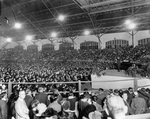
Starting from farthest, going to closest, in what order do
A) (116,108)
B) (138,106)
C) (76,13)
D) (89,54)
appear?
(89,54) < (76,13) < (138,106) < (116,108)

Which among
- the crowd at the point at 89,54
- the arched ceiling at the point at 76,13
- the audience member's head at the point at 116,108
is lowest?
the audience member's head at the point at 116,108

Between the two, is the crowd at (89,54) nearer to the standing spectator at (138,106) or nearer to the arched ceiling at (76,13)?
the arched ceiling at (76,13)

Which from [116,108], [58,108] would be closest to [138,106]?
[58,108]

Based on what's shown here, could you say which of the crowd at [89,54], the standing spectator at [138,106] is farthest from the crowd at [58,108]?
the crowd at [89,54]

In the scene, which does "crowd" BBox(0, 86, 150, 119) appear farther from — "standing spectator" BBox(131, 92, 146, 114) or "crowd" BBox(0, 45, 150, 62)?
"crowd" BBox(0, 45, 150, 62)

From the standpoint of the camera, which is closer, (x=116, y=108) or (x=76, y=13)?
(x=116, y=108)

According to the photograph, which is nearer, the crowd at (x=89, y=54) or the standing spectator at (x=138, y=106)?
the standing spectator at (x=138, y=106)

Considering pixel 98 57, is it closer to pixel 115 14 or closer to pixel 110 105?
pixel 115 14

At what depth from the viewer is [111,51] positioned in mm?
15500

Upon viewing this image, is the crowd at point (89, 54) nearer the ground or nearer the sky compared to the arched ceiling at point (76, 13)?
nearer the ground

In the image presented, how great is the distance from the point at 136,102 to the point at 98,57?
39.7ft

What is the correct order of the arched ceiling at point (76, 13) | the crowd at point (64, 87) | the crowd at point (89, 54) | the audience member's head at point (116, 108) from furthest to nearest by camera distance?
the crowd at point (89, 54) < the arched ceiling at point (76, 13) < the crowd at point (64, 87) < the audience member's head at point (116, 108)

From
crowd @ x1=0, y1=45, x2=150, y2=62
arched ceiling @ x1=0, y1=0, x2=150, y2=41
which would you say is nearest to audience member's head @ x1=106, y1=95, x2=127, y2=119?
crowd @ x1=0, y1=45, x2=150, y2=62

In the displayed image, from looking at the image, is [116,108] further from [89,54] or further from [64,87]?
[89,54]
